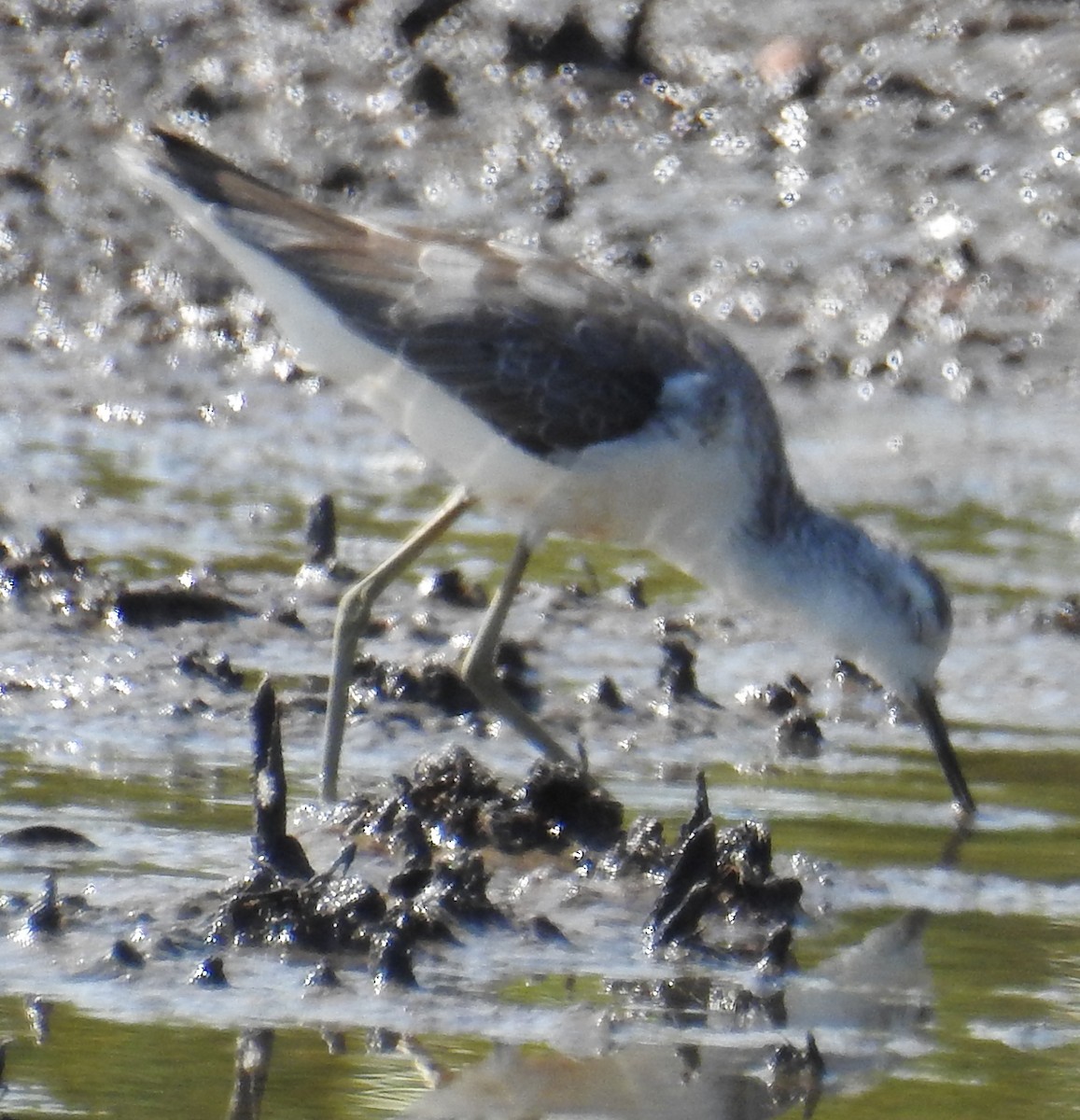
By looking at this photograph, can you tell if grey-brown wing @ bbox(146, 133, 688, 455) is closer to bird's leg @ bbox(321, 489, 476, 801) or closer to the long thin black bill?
bird's leg @ bbox(321, 489, 476, 801)

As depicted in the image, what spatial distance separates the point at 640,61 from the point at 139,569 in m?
4.82

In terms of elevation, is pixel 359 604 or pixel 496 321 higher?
pixel 496 321

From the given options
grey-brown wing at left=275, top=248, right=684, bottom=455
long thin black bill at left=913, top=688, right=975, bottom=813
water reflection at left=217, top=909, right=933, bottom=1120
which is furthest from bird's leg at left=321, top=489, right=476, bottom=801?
water reflection at left=217, top=909, right=933, bottom=1120

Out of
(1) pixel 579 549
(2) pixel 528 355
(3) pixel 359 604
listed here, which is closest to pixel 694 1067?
(2) pixel 528 355

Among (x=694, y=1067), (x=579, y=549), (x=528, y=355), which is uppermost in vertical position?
(x=528, y=355)

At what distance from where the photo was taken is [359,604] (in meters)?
→ 6.69

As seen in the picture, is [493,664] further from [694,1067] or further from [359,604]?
[694,1067]

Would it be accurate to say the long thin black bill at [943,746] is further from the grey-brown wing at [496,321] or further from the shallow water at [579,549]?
the grey-brown wing at [496,321]

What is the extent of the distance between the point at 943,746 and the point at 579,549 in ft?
7.42

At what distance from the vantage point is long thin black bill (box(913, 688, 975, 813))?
609 cm

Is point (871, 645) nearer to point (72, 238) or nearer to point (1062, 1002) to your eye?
point (1062, 1002)

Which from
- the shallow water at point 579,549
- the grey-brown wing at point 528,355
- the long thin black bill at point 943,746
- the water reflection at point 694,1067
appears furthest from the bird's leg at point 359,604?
the water reflection at point 694,1067

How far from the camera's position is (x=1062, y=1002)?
4.72m

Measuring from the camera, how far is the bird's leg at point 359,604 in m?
6.28
